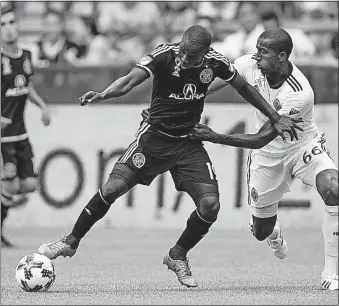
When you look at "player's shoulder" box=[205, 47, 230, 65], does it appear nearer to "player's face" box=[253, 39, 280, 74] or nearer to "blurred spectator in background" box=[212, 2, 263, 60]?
"player's face" box=[253, 39, 280, 74]

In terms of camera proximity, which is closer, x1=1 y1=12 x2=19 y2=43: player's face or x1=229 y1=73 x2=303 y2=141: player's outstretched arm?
x1=229 y1=73 x2=303 y2=141: player's outstretched arm

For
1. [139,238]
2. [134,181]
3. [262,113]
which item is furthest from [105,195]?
[139,238]

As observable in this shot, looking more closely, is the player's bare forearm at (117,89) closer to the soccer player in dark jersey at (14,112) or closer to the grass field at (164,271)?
the grass field at (164,271)

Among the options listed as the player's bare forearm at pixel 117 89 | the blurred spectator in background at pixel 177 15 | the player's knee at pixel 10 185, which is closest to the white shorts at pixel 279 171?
the player's bare forearm at pixel 117 89

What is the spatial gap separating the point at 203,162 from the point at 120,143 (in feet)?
19.1

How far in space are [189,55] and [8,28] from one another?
4.94m

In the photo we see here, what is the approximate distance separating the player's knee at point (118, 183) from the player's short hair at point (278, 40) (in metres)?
1.59

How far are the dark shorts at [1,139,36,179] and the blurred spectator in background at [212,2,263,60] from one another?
353 cm

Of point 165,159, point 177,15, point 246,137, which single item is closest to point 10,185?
point 165,159

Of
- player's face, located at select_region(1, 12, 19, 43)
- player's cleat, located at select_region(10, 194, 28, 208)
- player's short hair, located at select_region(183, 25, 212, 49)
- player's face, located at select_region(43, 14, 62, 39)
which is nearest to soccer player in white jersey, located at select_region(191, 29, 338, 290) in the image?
player's short hair, located at select_region(183, 25, 212, 49)

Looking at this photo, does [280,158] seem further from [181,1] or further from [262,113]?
[181,1]

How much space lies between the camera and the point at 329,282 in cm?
823

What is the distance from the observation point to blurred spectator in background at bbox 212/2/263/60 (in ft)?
49.0

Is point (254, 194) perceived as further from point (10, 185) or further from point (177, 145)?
point (10, 185)
